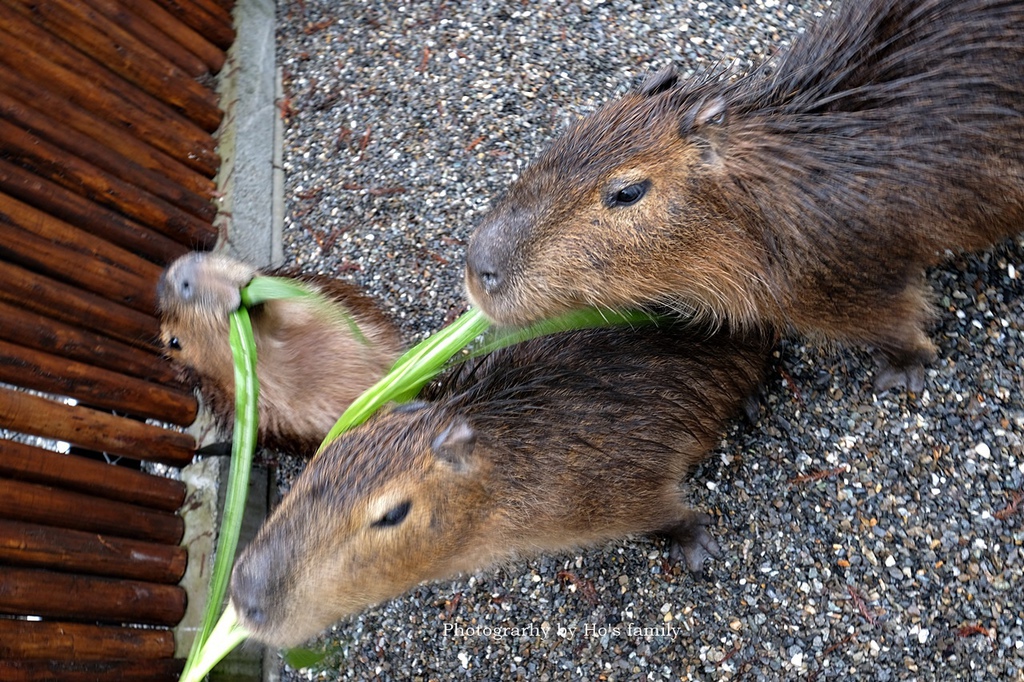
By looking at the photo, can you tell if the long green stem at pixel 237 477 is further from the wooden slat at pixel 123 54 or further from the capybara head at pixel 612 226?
the wooden slat at pixel 123 54

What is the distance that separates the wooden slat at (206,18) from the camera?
372 cm

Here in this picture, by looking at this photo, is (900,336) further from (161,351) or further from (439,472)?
(161,351)

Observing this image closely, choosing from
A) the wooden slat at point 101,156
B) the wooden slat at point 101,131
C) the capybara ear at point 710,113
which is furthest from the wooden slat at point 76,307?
the capybara ear at point 710,113

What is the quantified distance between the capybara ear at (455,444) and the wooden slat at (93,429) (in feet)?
4.73

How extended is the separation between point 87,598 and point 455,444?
4.78ft

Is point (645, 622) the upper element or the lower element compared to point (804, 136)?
lower

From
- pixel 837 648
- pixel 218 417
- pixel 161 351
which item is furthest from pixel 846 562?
pixel 161 351

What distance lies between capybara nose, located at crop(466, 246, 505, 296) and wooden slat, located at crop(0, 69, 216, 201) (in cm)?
192

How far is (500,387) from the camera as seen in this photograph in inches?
93.5

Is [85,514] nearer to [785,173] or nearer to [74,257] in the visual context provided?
[74,257]

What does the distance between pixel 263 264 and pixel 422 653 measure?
196 cm

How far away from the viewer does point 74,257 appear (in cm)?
287

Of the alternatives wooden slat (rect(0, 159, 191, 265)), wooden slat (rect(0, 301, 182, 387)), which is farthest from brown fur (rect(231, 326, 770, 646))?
wooden slat (rect(0, 159, 191, 265))

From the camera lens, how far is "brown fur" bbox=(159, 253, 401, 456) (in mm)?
2711
